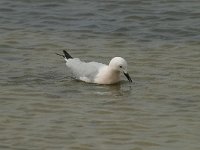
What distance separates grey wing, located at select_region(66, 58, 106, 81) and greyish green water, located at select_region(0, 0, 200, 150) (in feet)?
0.43

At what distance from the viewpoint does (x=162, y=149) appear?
7.66 meters

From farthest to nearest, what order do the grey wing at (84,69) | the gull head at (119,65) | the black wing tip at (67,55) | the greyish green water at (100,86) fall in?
the black wing tip at (67,55), the grey wing at (84,69), the gull head at (119,65), the greyish green water at (100,86)

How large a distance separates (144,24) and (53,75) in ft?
9.49

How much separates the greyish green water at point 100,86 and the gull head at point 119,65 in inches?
8.0

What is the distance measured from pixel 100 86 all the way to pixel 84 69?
352 mm

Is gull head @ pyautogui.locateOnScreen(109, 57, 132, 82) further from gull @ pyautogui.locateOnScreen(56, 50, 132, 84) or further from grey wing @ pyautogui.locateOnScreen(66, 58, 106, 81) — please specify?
grey wing @ pyautogui.locateOnScreen(66, 58, 106, 81)

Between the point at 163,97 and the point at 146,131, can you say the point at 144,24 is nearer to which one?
the point at 163,97

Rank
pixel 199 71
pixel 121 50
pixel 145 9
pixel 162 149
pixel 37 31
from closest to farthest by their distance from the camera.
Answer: pixel 162 149 → pixel 199 71 → pixel 121 50 → pixel 37 31 → pixel 145 9

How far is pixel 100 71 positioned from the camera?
413 inches

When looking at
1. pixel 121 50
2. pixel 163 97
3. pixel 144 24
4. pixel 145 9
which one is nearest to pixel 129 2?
pixel 145 9

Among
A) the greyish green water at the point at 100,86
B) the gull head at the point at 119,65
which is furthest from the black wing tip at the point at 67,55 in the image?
the gull head at the point at 119,65

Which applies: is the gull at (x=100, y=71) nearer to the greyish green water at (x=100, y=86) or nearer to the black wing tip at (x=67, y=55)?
the greyish green water at (x=100, y=86)

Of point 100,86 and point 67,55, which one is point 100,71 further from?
point 67,55

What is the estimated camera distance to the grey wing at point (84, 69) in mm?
10500
